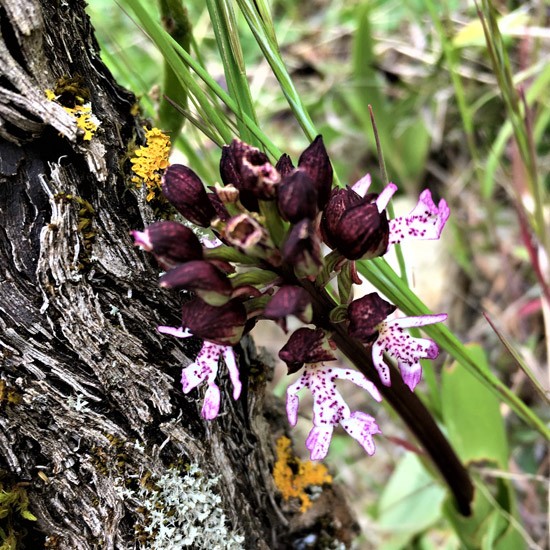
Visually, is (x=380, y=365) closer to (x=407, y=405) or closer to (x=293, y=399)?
(x=293, y=399)

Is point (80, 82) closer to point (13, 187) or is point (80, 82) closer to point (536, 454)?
point (13, 187)

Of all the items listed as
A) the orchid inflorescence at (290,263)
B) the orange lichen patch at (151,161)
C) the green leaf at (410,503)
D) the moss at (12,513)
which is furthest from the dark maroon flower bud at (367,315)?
the green leaf at (410,503)

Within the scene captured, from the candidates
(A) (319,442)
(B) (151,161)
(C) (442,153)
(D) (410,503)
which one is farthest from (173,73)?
(C) (442,153)

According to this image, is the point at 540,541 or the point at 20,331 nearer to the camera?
the point at 20,331

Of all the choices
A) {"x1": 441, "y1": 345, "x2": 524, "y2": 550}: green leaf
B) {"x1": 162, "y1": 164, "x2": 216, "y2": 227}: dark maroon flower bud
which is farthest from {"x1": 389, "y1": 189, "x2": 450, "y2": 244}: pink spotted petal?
{"x1": 441, "y1": 345, "x2": 524, "y2": 550}: green leaf

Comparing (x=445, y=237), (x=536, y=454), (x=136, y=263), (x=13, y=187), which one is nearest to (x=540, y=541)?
(x=536, y=454)

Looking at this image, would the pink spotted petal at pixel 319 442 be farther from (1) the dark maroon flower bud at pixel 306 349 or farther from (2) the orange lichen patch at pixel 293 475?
(2) the orange lichen patch at pixel 293 475

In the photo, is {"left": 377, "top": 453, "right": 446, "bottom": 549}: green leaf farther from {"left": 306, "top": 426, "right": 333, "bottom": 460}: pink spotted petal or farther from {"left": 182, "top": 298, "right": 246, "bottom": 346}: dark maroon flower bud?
{"left": 182, "top": 298, "right": 246, "bottom": 346}: dark maroon flower bud
